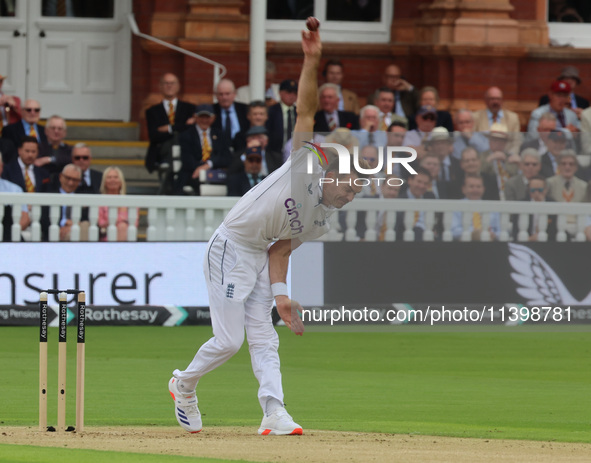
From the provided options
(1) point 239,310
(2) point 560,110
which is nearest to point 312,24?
(1) point 239,310

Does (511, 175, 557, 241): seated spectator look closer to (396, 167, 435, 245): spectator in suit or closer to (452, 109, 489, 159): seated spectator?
(452, 109, 489, 159): seated spectator

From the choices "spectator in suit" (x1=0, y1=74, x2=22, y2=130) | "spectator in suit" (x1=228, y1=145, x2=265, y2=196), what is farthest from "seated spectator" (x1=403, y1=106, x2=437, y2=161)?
"spectator in suit" (x1=0, y1=74, x2=22, y2=130)

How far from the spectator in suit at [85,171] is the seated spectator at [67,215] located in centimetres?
17

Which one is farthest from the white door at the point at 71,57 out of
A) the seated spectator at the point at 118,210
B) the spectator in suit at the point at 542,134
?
the spectator in suit at the point at 542,134

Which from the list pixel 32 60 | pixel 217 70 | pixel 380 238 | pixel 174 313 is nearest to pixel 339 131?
pixel 380 238

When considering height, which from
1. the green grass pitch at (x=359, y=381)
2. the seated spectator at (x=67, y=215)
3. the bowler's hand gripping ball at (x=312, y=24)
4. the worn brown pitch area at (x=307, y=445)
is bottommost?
the green grass pitch at (x=359, y=381)

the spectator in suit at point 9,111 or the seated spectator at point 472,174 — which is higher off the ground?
the spectator in suit at point 9,111

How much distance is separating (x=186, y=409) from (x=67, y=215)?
701 cm

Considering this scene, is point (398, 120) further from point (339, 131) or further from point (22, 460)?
point (22, 460)

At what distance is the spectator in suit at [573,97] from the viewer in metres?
18.4

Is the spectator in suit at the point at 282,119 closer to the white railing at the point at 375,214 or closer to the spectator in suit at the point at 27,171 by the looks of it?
the white railing at the point at 375,214

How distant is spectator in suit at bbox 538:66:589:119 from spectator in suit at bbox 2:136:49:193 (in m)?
6.60

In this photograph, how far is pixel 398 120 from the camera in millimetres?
16844

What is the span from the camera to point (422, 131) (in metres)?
16.5
